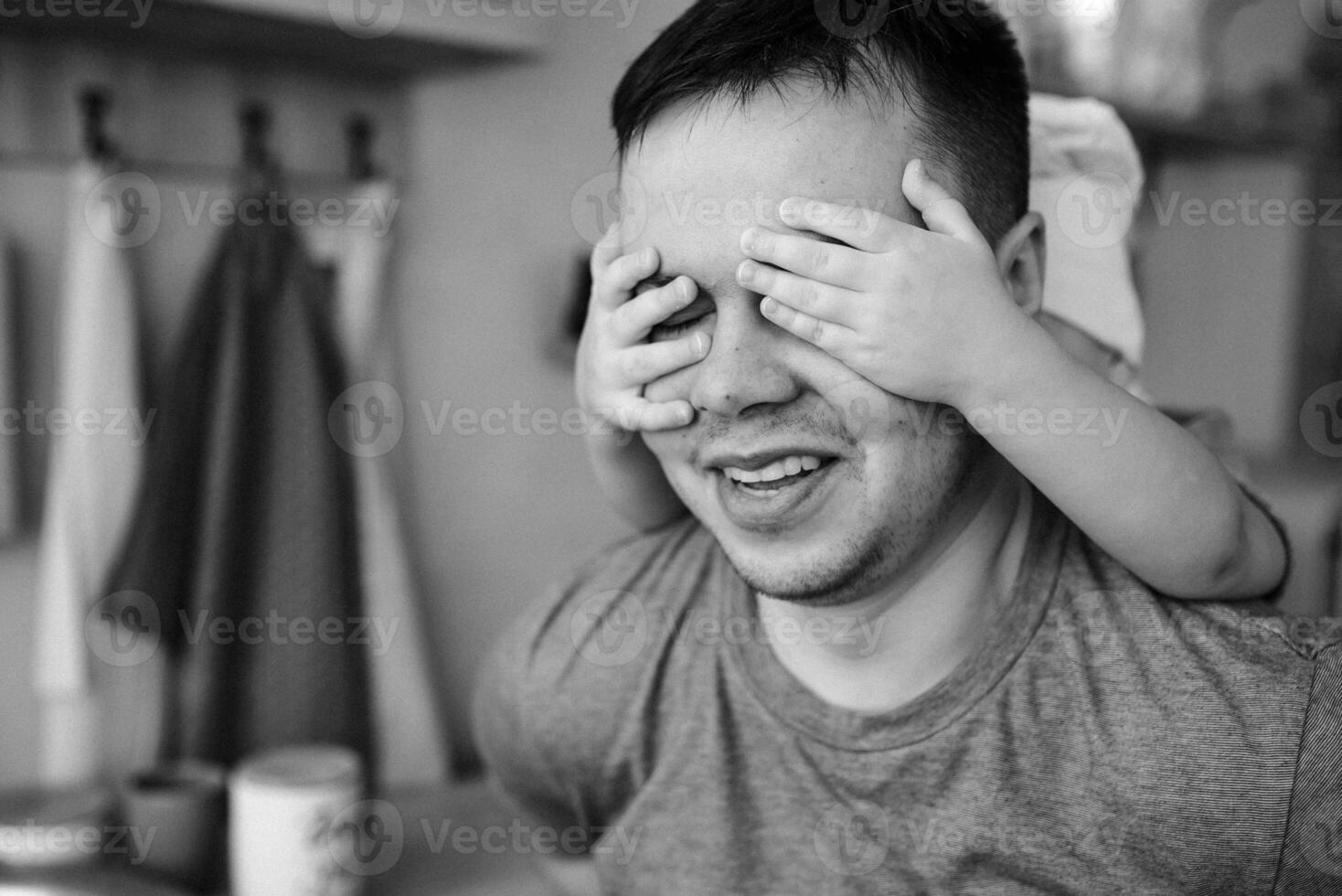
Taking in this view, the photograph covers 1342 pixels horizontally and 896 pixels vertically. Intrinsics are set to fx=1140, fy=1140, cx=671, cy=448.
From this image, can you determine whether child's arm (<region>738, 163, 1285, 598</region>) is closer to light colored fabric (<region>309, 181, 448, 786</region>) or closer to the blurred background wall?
the blurred background wall

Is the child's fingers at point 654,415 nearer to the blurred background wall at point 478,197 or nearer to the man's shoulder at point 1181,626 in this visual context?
the man's shoulder at point 1181,626

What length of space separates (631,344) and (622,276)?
48mm

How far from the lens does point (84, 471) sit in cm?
124

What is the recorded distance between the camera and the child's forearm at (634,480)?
91 cm

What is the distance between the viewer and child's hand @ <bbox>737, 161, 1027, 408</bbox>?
0.64 m

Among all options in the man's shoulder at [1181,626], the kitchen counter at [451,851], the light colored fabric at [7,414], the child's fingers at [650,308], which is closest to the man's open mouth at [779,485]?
the child's fingers at [650,308]

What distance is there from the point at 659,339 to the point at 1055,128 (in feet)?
1.41

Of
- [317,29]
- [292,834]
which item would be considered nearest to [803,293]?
[292,834]

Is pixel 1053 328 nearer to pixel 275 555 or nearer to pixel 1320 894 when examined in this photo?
pixel 1320 894

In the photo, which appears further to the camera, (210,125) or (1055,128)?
(210,125)

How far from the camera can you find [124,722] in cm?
130

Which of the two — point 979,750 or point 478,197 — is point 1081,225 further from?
point 478,197

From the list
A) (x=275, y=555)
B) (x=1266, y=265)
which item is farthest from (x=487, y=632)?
(x=1266, y=265)

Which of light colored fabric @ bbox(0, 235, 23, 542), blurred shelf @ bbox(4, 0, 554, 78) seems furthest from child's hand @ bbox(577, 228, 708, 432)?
light colored fabric @ bbox(0, 235, 23, 542)
